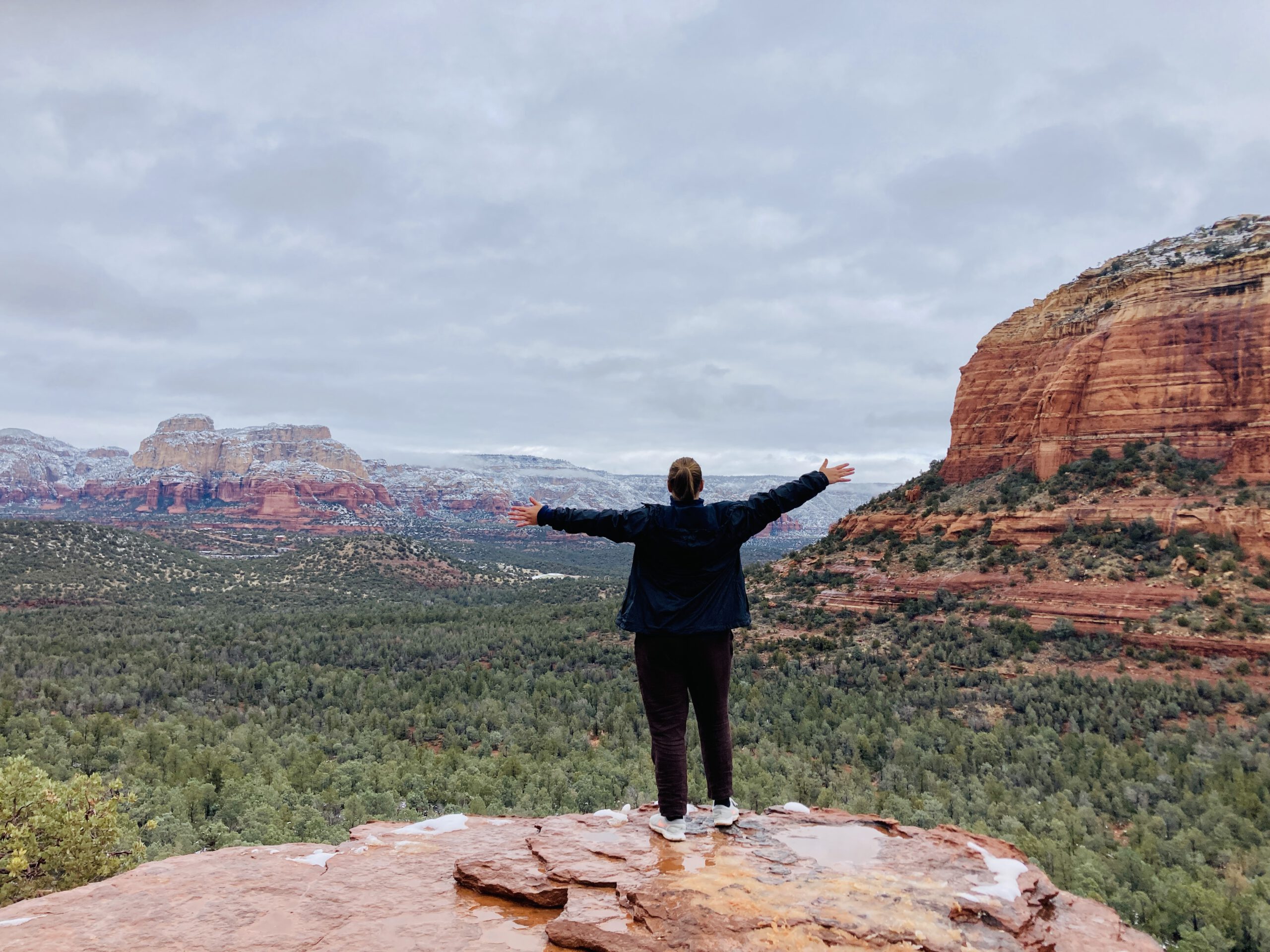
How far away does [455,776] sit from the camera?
1547cm

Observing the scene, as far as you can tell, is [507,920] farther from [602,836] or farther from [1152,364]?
[1152,364]

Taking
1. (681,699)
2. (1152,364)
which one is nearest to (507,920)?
(681,699)

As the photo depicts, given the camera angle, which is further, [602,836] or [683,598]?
[602,836]

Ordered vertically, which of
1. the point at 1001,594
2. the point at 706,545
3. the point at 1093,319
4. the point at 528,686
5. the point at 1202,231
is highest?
the point at 1202,231

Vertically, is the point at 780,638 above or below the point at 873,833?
below

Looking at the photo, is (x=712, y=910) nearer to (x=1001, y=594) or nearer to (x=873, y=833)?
(x=873, y=833)

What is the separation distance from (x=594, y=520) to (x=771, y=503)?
4.21 feet

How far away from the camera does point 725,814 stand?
4949 mm

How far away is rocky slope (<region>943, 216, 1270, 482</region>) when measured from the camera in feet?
110

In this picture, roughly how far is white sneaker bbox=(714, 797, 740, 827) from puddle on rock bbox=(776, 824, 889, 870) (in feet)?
1.21

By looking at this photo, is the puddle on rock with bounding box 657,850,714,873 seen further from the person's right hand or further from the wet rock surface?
the person's right hand

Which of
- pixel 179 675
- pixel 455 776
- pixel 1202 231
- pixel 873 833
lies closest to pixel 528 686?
pixel 455 776

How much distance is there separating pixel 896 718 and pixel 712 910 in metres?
20.2

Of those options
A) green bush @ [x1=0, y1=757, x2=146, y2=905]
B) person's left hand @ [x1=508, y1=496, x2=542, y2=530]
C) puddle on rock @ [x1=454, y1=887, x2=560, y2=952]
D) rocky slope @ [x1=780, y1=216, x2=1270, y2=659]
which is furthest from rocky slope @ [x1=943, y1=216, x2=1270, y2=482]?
green bush @ [x1=0, y1=757, x2=146, y2=905]
